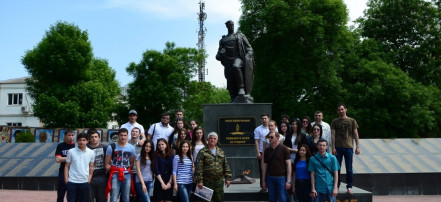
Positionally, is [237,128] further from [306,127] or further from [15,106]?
[15,106]

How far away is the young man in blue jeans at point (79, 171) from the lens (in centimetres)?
662

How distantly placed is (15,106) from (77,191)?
159ft

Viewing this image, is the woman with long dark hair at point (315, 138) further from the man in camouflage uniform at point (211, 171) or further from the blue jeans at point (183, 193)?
the blue jeans at point (183, 193)

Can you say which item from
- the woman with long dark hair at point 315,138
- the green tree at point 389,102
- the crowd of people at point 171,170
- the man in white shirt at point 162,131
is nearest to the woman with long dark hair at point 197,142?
the crowd of people at point 171,170

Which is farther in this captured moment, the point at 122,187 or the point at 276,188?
the point at 276,188

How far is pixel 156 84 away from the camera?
36.1 meters

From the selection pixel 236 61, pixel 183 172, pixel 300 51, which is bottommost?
pixel 183 172

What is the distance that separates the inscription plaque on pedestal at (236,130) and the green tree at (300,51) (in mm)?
14545

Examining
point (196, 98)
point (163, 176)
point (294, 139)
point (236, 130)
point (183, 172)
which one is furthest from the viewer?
point (196, 98)

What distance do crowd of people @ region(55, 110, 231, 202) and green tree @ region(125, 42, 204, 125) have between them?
93.5ft

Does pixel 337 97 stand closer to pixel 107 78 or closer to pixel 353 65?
pixel 353 65

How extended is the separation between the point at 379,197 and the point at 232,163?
185 inches

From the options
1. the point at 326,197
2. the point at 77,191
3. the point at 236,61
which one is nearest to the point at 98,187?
the point at 77,191

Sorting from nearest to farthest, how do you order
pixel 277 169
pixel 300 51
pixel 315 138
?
pixel 277 169
pixel 315 138
pixel 300 51
